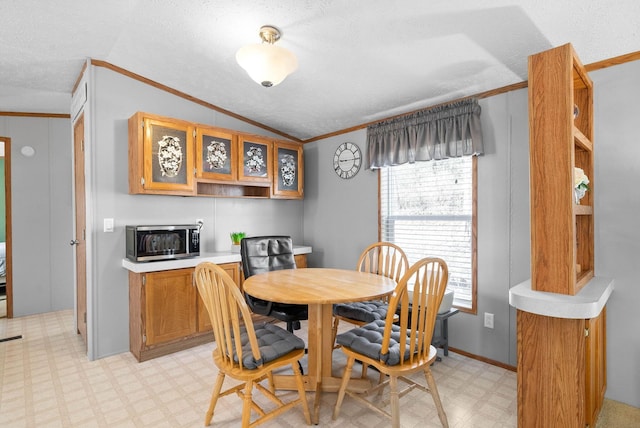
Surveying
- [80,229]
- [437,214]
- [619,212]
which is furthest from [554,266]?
[80,229]

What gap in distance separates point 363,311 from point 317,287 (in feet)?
1.72

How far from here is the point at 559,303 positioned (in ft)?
5.08

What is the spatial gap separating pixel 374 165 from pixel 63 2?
274cm

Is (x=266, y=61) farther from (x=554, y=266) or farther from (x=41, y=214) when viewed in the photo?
(x=41, y=214)

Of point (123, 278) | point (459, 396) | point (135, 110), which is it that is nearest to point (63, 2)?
point (135, 110)

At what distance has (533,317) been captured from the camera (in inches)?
66.2

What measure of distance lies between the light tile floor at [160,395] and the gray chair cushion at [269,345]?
1.59 ft

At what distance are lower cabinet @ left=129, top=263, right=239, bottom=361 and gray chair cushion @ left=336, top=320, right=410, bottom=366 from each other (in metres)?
1.72

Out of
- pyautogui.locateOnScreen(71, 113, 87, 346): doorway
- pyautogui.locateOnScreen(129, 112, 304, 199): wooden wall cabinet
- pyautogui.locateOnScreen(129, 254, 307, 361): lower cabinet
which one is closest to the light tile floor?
pyautogui.locateOnScreen(129, 254, 307, 361): lower cabinet

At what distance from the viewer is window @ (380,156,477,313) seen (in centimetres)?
297

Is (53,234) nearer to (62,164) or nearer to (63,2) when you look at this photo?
(62,164)

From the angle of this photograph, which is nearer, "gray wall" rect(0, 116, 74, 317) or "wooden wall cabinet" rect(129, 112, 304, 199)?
"wooden wall cabinet" rect(129, 112, 304, 199)

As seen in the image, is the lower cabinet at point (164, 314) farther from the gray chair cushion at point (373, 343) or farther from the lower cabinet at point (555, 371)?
the lower cabinet at point (555, 371)

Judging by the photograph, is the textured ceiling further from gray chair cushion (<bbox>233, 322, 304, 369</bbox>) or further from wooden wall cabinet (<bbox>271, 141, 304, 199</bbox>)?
gray chair cushion (<bbox>233, 322, 304, 369</bbox>)
